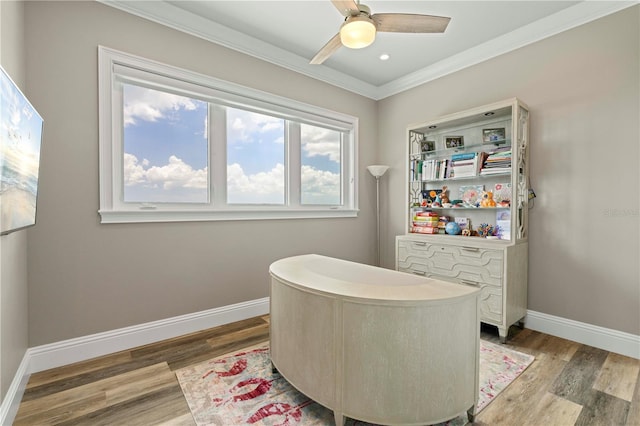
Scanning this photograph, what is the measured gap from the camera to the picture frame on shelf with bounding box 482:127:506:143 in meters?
2.81

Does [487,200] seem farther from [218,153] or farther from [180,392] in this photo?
[180,392]

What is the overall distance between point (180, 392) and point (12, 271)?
3.85ft

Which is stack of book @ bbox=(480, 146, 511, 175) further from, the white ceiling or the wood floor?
the wood floor

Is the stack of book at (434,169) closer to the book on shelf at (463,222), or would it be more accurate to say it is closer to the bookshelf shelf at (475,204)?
the bookshelf shelf at (475,204)

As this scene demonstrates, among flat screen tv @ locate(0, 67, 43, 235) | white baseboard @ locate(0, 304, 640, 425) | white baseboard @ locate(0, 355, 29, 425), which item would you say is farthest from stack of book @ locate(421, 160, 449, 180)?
white baseboard @ locate(0, 355, 29, 425)

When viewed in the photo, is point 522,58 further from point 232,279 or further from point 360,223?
point 232,279

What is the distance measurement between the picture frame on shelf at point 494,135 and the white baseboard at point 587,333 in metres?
1.65

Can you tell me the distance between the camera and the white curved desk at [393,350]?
1312 millimetres

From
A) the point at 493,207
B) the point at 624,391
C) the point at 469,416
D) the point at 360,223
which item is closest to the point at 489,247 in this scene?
the point at 493,207

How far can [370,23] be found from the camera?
166 centimetres

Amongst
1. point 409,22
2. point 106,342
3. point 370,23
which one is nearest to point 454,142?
point 409,22

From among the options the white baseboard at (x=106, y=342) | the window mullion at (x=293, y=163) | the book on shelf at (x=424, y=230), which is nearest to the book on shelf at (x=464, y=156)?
the book on shelf at (x=424, y=230)

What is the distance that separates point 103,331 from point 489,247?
3169mm

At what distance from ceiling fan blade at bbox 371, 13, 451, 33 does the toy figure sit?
1.71m
